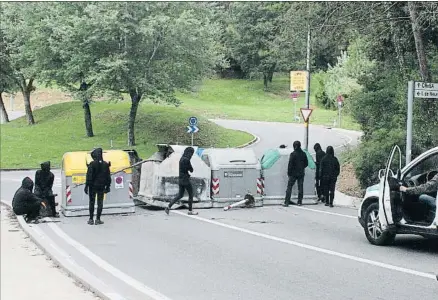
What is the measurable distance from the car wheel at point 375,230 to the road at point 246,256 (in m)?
0.20

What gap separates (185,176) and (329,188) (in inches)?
175

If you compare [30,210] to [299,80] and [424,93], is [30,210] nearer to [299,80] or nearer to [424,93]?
[424,93]

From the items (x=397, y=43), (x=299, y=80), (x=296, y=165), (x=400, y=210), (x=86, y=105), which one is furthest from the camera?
(x=86, y=105)

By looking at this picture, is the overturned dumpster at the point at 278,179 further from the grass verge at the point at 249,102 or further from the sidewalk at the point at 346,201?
the grass verge at the point at 249,102

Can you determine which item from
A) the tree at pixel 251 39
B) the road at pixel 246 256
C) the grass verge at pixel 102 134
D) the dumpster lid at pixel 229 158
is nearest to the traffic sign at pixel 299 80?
the dumpster lid at pixel 229 158

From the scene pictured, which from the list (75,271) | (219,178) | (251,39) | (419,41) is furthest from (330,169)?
(251,39)

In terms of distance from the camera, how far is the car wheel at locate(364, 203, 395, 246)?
37.7ft

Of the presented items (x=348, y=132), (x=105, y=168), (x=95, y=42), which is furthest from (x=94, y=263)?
(x=348, y=132)

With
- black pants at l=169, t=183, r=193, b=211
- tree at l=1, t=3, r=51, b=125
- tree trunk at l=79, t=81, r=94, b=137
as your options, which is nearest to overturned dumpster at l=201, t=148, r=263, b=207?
black pants at l=169, t=183, r=193, b=211

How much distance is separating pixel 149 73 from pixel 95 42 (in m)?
3.52

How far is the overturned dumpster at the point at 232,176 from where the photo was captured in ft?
59.1

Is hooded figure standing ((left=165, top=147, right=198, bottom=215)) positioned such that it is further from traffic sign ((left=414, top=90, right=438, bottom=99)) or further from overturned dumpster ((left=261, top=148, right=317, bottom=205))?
traffic sign ((left=414, top=90, right=438, bottom=99))

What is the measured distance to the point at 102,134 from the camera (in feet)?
147

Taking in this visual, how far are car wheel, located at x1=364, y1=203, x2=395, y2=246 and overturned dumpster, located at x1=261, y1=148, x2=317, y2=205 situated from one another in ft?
22.4
